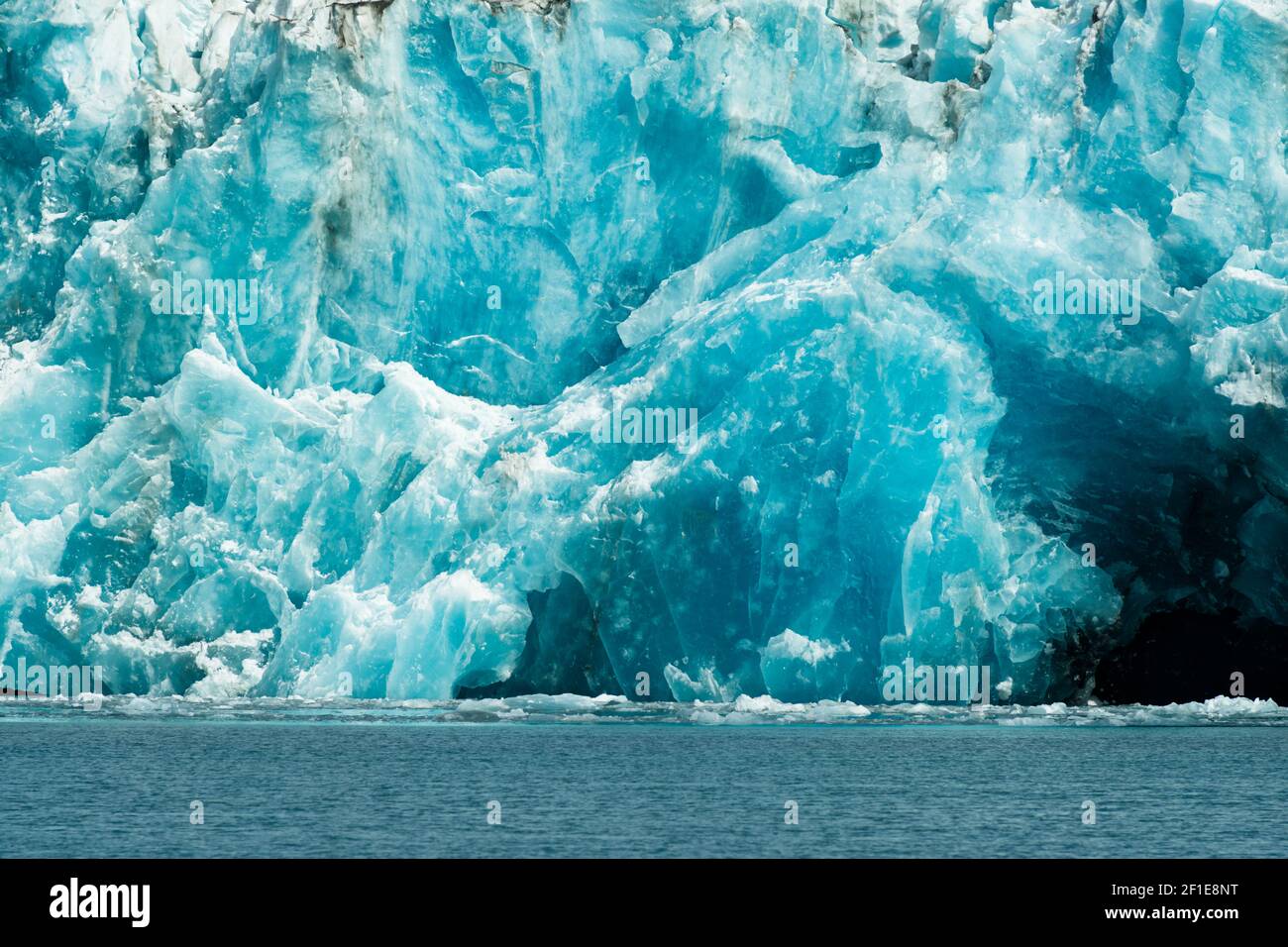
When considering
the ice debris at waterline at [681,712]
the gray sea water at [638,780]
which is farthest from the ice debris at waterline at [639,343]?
the gray sea water at [638,780]

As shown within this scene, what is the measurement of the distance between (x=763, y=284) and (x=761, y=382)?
5.58 ft

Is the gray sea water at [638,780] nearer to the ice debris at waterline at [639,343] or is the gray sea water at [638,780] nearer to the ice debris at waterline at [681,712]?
the ice debris at waterline at [681,712]

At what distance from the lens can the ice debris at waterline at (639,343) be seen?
97.3 feet

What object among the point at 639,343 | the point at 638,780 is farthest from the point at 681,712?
the point at 638,780

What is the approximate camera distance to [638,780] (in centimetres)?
2466

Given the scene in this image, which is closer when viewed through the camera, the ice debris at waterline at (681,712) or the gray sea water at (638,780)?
the gray sea water at (638,780)

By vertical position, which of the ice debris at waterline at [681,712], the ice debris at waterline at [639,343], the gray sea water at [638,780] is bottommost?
the gray sea water at [638,780]

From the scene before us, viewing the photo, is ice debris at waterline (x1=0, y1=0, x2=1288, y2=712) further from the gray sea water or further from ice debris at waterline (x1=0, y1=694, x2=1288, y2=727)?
the gray sea water

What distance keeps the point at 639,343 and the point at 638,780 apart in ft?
32.1

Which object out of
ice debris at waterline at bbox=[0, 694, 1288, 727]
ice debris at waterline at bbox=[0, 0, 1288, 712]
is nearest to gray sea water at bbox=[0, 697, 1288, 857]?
ice debris at waterline at bbox=[0, 694, 1288, 727]

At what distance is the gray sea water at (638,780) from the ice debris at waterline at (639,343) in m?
0.86
